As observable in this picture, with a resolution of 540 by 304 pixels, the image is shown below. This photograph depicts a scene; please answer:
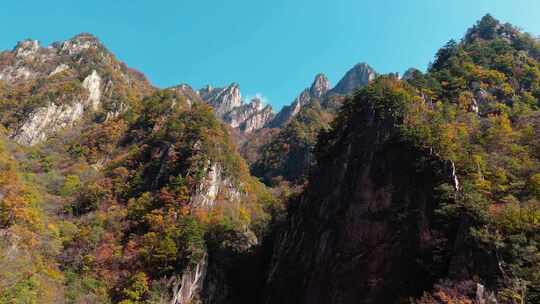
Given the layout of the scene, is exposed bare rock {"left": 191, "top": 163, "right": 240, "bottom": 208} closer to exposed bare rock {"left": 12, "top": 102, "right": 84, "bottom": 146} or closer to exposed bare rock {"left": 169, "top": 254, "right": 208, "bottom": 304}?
exposed bare rock {"left": 169, "top": 254, "right": 208, "bottom": 304}

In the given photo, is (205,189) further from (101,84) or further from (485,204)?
(101,84)

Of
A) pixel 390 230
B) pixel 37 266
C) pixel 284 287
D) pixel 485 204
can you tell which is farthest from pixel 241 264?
pixel 485 204

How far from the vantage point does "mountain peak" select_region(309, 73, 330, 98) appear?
168938 millimetres

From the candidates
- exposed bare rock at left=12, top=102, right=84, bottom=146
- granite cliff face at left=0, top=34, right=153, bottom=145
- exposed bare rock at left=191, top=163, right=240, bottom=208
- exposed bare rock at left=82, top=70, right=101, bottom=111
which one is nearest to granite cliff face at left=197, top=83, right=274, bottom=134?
granite cliff face at left=0, top=34, right=153, bottom=145

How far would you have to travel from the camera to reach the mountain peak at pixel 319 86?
168938 millimetres

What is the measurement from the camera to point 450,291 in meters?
20.0

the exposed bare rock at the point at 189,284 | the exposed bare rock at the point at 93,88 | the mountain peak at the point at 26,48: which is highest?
the mountain peak at the point at 26,48

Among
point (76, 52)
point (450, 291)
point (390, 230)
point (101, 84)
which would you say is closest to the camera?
point (450, 291)

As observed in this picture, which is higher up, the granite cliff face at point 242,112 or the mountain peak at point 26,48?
the granite cliff face at point 242,112

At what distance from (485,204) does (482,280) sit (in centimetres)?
523

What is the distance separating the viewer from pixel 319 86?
6777 inches

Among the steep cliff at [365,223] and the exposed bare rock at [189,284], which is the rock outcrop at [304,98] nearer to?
the exposed bare rock at [189,284]

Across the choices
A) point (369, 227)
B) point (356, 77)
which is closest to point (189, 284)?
point (369, 227)

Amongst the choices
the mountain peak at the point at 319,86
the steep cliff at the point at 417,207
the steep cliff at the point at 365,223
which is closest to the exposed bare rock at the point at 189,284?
the steep cliff at the point at 365,223
